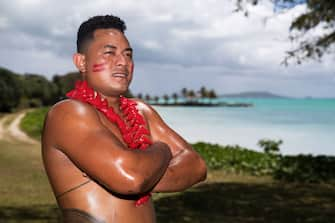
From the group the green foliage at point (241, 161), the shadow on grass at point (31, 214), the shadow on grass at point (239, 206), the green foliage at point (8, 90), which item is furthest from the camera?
the green foliage at point (8, 90)

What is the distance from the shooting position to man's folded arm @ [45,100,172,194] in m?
2.07

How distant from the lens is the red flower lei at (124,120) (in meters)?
2.34

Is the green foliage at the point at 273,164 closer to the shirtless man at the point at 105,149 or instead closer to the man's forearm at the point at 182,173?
the man's forearm at the point at 182,173

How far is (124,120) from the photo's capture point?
8.03 feet

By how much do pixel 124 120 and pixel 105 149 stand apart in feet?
1.26

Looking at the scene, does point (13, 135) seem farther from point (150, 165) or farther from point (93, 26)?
point (150, 165)

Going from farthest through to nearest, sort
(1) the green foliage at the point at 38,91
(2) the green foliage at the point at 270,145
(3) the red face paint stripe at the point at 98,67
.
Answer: (1) the green foliage at the point at 38,91, (2) the green foliage at the point at 270,145, (3) the red face paint stripe at the point at 98,67

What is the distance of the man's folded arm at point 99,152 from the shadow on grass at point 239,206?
654 centimetres

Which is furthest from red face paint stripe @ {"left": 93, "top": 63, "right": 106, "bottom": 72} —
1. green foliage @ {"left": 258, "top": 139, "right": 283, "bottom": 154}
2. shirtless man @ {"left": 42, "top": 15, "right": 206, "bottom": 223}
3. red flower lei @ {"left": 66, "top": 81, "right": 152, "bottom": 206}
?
green foliage @ {"left": 258, "top": 139, "right": 283, "bottom": 154}

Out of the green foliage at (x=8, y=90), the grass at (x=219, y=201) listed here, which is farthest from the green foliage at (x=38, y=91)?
the grass at (x=219, y=201)

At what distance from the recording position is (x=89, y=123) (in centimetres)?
217

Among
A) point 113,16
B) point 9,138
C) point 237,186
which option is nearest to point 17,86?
point 9,138

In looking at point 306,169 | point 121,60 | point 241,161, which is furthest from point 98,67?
point 241,161

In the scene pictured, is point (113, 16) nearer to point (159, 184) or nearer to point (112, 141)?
point (112, 141)
